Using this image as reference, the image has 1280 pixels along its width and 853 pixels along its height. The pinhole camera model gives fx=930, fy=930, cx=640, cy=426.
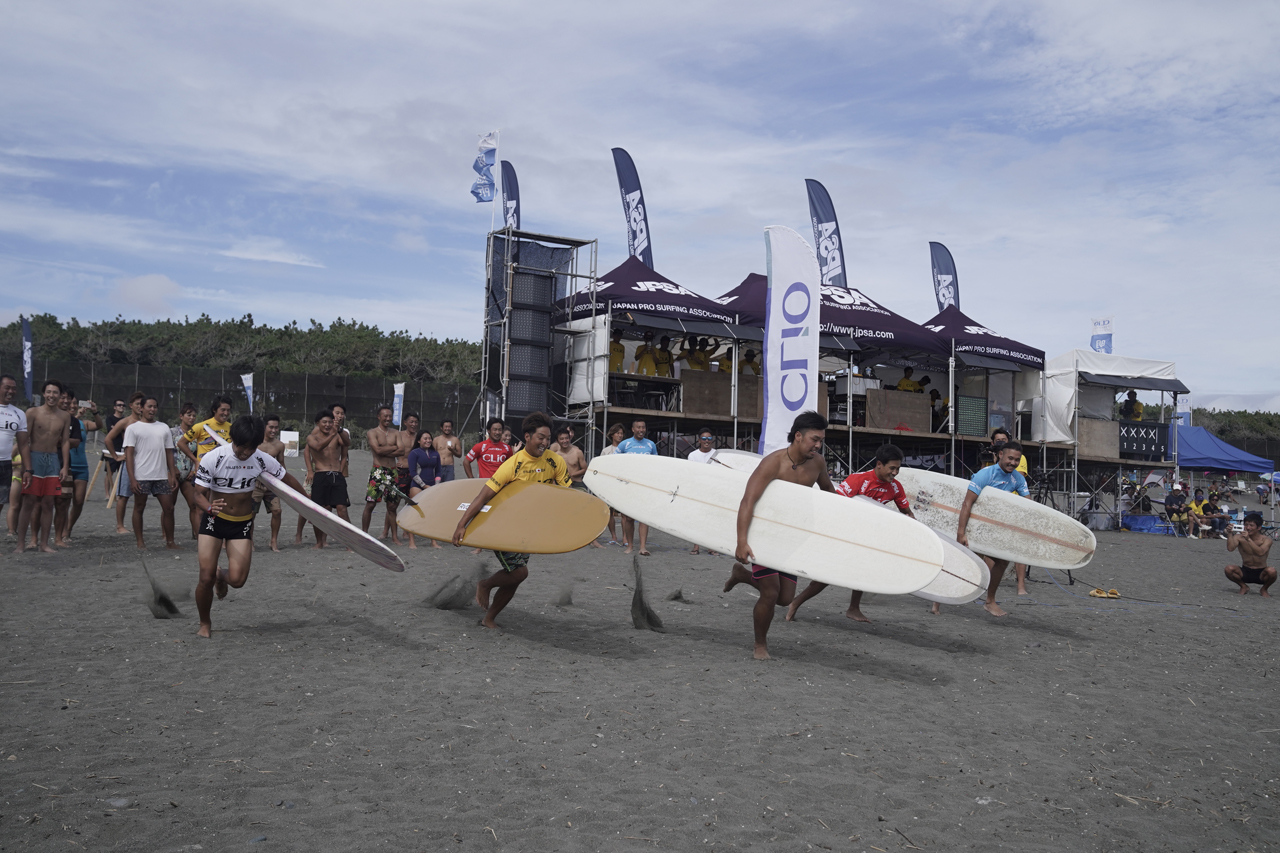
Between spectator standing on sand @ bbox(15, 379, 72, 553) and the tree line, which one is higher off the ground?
the tree line

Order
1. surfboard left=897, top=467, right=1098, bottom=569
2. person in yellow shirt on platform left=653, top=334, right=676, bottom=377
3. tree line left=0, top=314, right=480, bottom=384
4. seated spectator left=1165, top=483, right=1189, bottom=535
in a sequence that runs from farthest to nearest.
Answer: tree line left=0, top=314, right=480, bottom=384 → seated spectator left=1165, top=483, right=1189, bottom=535 → person in yellow shirt on platform left=653, top=334, right=676, bottom=377 → surfboard left=897, top=467, right=1098, bottom=569

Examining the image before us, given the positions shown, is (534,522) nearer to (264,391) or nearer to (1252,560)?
(1252,560)

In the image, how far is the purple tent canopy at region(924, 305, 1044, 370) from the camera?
58.7 ft

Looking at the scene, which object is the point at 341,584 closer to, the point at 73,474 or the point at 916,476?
the point at 73,474

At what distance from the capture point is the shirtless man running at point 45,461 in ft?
27.5

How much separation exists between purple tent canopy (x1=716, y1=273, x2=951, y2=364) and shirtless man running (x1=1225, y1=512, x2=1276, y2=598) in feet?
23.0

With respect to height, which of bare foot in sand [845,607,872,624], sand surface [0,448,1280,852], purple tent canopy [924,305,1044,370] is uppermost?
purple tent canopy [924,305,1044,370]

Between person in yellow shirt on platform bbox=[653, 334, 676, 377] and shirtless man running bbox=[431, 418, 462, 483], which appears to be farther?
person in yellow shirt on platform bbox=[653, 334, 676, 377]

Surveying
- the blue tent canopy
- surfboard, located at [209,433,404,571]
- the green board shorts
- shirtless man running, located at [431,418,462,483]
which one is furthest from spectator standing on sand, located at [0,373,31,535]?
the blue tent canopy

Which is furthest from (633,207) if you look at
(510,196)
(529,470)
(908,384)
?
(529,470)

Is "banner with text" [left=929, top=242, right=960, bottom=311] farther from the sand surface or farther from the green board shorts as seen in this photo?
the green board shorts

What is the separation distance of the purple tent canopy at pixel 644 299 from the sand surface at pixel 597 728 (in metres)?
8.81

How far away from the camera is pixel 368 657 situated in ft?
17.0

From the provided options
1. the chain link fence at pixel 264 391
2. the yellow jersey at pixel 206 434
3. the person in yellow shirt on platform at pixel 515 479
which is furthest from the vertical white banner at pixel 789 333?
the chain link fence at pixel 264 391
